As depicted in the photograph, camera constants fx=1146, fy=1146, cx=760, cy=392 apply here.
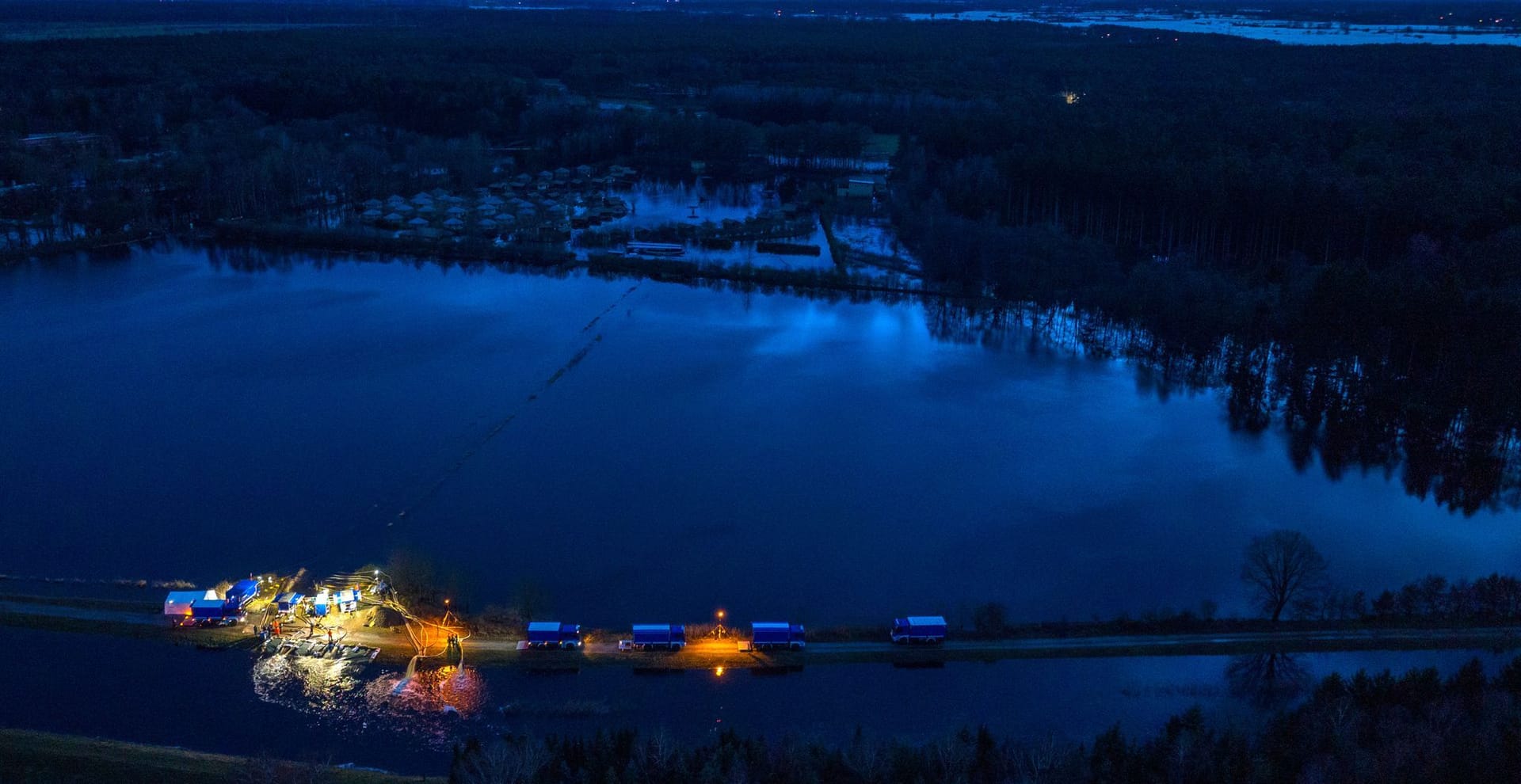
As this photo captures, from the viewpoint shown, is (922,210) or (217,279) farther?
(922,210)

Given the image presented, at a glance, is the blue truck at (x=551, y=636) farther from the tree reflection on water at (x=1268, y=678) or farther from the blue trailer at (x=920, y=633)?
the tree reflection on water at (x=1268, y=678)

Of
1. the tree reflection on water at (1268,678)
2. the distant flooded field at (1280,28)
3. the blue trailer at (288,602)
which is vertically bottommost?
the tree reflection on water at (1268,678)

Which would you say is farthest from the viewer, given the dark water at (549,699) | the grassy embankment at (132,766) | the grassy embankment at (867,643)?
the grassy embankment at (867,643)

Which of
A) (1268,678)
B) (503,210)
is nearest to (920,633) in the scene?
(1268,678)

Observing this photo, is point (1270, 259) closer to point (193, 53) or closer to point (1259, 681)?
point (1259, 681)

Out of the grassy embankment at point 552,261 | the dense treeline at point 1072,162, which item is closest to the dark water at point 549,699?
the dense treeline at point 1072,162

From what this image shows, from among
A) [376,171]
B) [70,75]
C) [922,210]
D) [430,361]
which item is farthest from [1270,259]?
[70,75]
